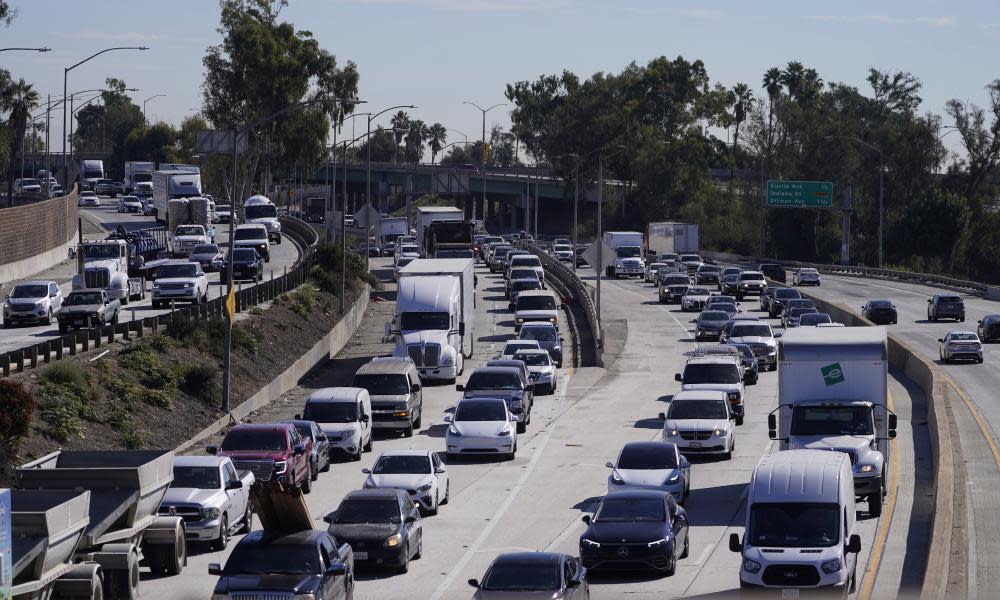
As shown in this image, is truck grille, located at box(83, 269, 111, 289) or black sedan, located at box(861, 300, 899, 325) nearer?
truck grille, located at box(83, 269, 111, 289)

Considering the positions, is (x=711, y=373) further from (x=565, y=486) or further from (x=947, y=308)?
(x=947, y=308)

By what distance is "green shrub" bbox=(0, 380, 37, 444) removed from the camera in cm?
3134

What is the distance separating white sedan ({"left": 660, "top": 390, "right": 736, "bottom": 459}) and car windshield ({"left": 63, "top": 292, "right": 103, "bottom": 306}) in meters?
24.3

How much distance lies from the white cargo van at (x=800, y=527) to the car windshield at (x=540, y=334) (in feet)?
112

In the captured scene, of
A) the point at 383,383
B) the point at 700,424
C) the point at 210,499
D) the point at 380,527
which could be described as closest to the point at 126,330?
the point at 383,383

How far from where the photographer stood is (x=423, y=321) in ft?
170

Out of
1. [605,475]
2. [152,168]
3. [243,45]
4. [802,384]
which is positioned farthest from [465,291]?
[152,168]

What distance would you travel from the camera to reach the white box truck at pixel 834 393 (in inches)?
1155

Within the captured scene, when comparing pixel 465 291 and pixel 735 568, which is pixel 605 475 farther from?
pixel 465 291

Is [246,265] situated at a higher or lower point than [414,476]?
higher

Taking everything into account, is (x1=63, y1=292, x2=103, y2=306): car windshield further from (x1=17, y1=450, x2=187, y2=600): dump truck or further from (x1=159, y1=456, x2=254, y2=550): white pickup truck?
(x1=17, y1=450, x2=187, y2=600): dump truck

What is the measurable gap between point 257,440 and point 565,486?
7.11m

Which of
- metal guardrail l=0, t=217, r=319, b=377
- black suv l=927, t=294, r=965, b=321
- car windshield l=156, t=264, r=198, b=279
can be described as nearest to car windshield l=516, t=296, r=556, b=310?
metal guardrail l=0, t=217, r=319, b=377

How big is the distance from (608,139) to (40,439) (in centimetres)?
13620
